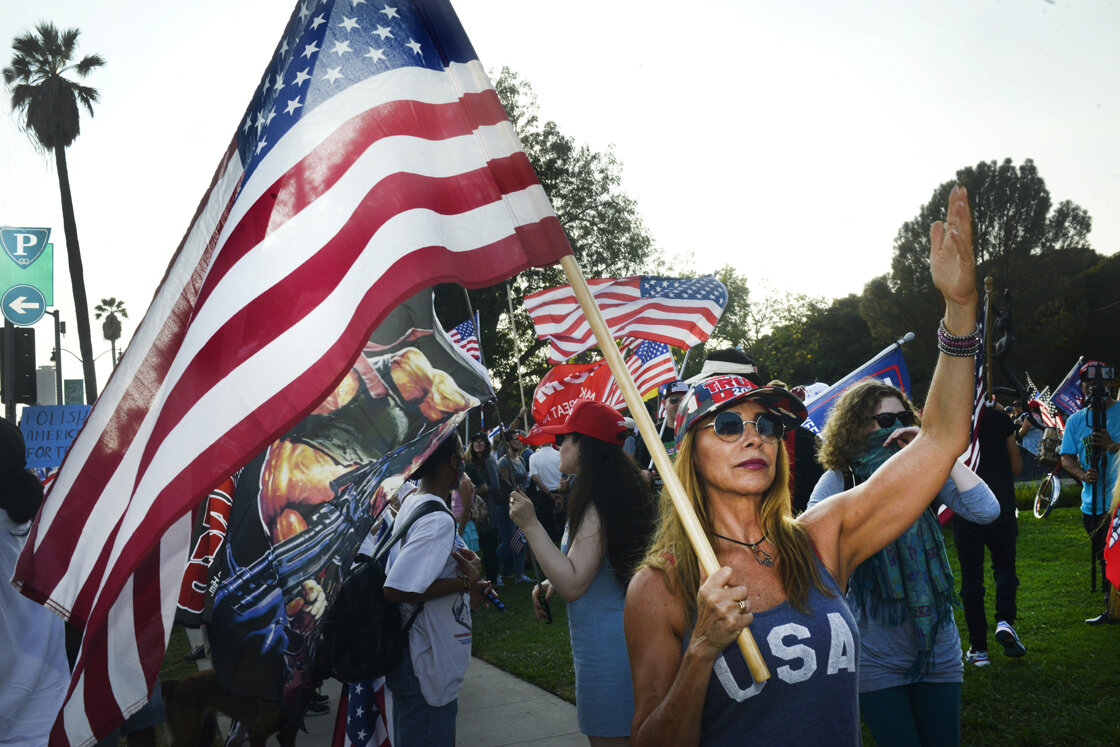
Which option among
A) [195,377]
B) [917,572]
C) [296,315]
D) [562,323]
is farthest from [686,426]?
[562,323]

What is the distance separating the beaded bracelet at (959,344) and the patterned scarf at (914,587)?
5.02 ft

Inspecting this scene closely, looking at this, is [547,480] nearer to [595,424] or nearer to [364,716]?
[364,716]

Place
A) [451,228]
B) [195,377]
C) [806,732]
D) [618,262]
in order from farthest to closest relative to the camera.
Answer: [618,262]
[451,228]
[195,377]
[806,732]

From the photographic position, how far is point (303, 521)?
123 inches

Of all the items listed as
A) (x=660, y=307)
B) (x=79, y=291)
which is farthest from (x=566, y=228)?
(x=660, y=307)

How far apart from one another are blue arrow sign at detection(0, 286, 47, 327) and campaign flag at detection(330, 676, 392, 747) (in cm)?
978

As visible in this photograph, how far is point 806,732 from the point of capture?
2309 millimetres

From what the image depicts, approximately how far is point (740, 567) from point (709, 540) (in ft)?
0.44

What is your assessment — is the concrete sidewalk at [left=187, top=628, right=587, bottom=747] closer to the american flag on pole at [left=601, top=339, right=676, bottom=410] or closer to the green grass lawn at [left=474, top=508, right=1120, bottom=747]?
the green grass lawn at [left=474, top=508, right=1120, bottom=747]

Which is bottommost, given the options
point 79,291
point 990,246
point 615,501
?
point 615,501

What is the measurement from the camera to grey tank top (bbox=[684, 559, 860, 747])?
7.61ft

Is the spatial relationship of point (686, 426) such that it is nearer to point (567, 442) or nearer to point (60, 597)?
point (567, 442)

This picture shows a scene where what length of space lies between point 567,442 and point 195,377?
2110 mm

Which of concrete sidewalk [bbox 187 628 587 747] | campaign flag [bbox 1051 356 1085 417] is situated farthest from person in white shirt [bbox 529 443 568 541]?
campaign flag [bbox 1051 356 1085 417]
